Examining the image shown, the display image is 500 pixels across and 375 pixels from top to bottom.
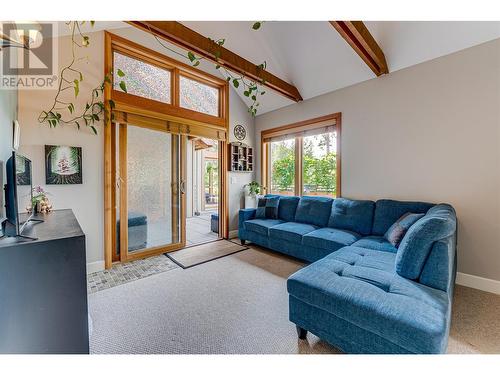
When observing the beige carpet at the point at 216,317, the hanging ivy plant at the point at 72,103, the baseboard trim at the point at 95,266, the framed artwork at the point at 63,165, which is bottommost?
the beige carpet at the point at 216,317

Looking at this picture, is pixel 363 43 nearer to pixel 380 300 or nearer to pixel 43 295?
pixel 380 300

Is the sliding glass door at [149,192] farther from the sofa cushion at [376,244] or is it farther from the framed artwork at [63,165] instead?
the sofa cushion at [376,244]

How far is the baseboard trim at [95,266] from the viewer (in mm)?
2604

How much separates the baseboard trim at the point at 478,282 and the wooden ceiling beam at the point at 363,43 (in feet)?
8.58

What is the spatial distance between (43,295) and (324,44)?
150 inches

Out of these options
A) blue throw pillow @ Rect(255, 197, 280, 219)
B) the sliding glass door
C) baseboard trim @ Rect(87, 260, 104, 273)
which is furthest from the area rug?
baseboard trim @ Rect(87, 260, 104, 273)

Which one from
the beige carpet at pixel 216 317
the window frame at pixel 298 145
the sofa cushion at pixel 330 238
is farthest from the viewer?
the window frame at pixel 298 145

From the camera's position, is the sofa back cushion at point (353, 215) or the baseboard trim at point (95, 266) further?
the sofa back cushion at point (353, 215)

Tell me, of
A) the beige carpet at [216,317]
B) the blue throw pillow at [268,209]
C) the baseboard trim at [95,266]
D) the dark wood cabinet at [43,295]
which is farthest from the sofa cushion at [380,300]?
the baseboard trim at [95,266]

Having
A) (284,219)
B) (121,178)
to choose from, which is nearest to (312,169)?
(284,219)

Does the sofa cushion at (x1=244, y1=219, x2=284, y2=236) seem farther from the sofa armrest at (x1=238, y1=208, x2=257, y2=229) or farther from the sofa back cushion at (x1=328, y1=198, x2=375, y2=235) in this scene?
the sofa back cushion at (x1=328, y1=198, x2=375, y2=235)

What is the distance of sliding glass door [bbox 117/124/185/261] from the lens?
115 inches

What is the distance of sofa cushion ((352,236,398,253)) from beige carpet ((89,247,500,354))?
67 centimetres
